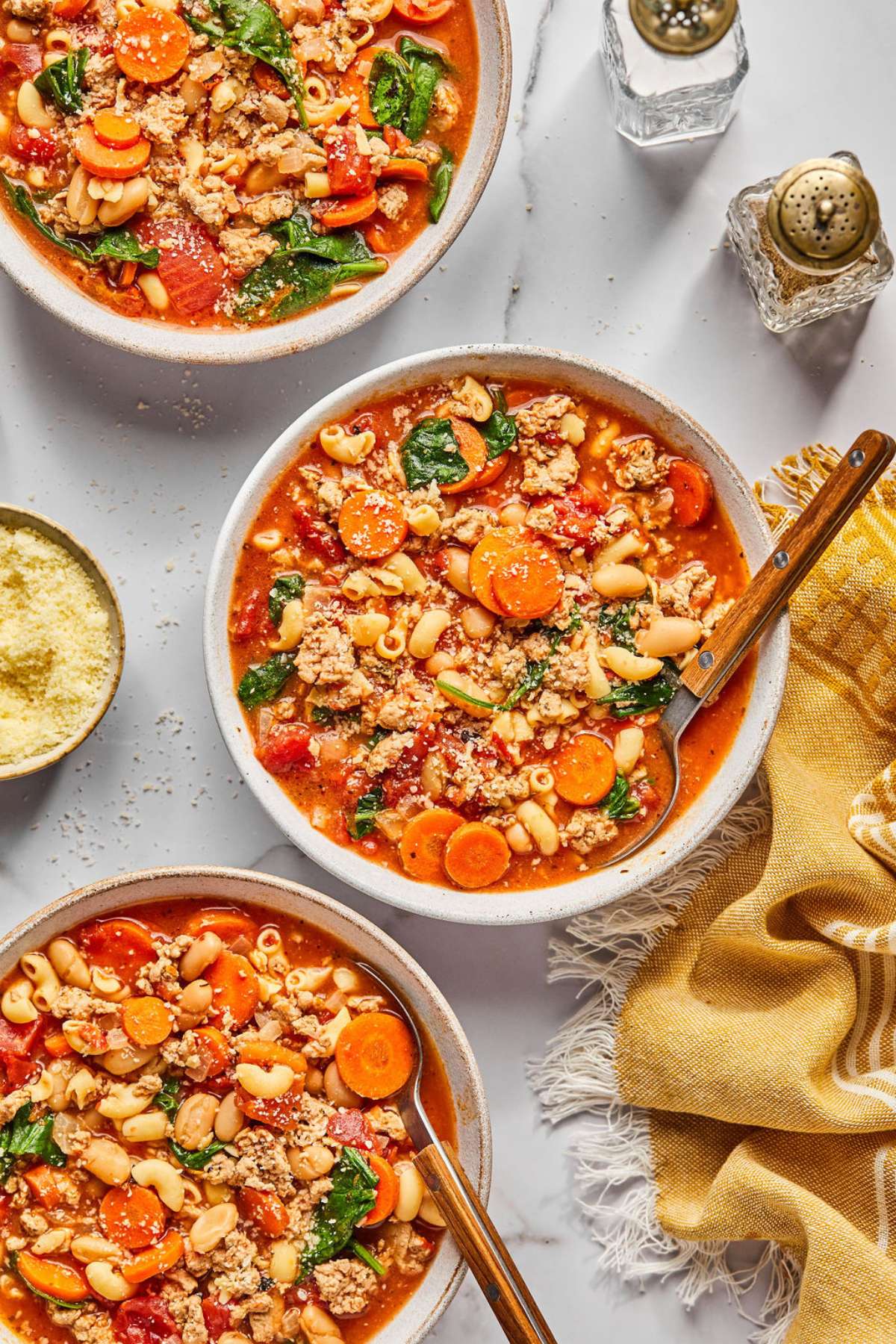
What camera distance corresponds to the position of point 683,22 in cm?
321

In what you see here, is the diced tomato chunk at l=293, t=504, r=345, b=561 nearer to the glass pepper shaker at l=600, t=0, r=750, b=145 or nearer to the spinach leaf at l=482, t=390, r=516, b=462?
the spinach leaf at l=482, t=390, r=516, b=462

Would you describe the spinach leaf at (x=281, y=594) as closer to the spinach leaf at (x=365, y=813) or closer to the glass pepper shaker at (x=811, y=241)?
the spinach leaf at (x=365, y=813)

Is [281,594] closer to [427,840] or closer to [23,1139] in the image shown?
[427,840]

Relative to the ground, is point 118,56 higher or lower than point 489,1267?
higher

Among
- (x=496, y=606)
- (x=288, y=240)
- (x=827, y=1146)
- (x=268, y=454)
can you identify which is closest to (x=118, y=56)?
(x=288, y=240)

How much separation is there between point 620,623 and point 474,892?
924 millimetres

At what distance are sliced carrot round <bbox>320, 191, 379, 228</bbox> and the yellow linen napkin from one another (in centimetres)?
157

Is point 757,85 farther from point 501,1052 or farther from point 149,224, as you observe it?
point 501,1052

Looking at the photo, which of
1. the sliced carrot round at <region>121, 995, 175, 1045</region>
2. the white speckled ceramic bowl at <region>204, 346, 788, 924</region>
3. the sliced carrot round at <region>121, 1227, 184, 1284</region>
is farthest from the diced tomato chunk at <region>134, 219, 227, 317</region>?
the sliced carrot round at <region>121, 1227, 184, 1284</region>

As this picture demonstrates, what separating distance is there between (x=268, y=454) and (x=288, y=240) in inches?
27.2

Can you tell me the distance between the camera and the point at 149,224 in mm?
3469

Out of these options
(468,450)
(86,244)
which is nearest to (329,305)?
(468,450)

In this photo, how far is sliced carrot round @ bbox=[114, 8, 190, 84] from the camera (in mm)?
3373

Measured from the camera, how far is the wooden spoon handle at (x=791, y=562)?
315cm
